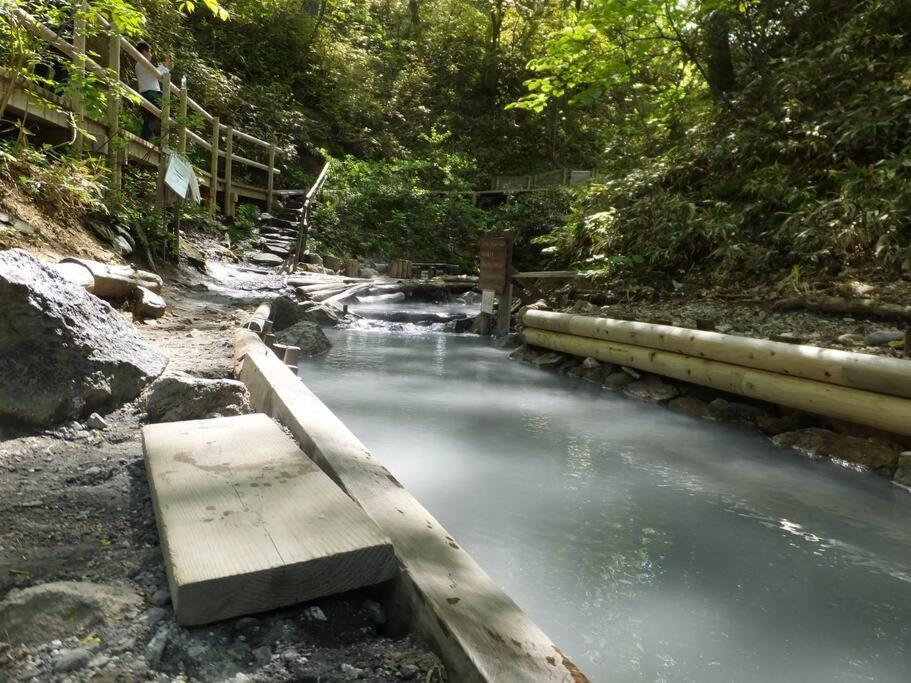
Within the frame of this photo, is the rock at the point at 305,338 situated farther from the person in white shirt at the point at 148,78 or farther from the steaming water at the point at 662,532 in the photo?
the person in white shirt at the point at 148,78

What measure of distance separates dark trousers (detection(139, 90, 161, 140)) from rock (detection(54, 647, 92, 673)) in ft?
29.0

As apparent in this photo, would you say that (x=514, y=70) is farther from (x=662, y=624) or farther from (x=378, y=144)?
(x=662, y=624)

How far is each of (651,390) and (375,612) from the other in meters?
4.82

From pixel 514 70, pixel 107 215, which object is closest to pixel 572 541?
pixel 107 215

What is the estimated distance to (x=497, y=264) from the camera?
873 centimetres

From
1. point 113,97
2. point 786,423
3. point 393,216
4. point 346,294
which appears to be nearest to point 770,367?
point 786,423

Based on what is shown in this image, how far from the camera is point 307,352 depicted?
680cm

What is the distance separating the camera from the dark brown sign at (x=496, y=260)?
863 centimetres

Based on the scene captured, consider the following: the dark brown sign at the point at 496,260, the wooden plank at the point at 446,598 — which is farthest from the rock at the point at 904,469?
the dark brown sign at the point at 496,260

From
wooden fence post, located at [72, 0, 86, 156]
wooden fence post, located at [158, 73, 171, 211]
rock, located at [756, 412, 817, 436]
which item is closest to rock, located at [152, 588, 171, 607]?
rock, located at [756, 412, 817, 436]

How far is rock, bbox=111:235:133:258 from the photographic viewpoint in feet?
21.2

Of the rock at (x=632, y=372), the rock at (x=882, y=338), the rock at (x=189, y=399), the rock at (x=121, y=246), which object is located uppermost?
the rock at (x=121, y=246)

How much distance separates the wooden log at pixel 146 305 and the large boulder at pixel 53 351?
7.31 ft

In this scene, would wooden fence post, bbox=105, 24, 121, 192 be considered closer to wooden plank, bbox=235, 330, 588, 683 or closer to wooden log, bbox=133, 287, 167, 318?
wooden log, bbox=133, 287, 167, 318
